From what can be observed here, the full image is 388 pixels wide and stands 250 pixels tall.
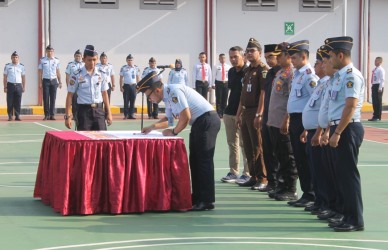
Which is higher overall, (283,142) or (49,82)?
(49,82)

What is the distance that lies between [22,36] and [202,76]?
19.4ft

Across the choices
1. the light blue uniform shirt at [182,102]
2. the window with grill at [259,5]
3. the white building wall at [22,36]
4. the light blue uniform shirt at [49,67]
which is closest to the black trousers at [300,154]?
the light blue uniform shirt at [182,102]

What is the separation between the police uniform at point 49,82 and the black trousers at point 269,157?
14.9 meters

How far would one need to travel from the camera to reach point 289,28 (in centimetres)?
3120

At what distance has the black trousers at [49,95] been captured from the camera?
25705 millimetres

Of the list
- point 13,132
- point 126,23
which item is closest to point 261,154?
point 13,132

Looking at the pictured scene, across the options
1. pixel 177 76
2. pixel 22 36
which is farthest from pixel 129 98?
pixel 22 36

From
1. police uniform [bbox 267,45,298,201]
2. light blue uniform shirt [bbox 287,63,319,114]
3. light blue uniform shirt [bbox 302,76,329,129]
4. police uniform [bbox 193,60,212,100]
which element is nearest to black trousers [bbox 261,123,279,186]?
police uniform [bbox 267,45,298,201]

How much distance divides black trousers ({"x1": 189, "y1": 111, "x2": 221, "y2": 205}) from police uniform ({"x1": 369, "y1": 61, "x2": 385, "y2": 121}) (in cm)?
1625

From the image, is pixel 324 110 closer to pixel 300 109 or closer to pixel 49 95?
pixel 300 109

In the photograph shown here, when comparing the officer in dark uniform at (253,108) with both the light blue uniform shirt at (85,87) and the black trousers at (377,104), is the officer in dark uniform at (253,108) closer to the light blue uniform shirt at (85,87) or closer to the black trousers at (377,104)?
the light blue uniform shirt at (85,87)

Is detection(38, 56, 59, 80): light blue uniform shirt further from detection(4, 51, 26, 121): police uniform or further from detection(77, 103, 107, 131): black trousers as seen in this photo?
detection(77, 103, 107, 131): black trousers

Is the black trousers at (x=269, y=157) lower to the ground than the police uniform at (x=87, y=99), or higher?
lower

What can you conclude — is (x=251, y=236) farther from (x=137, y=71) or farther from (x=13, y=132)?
(x=137, y=71)
